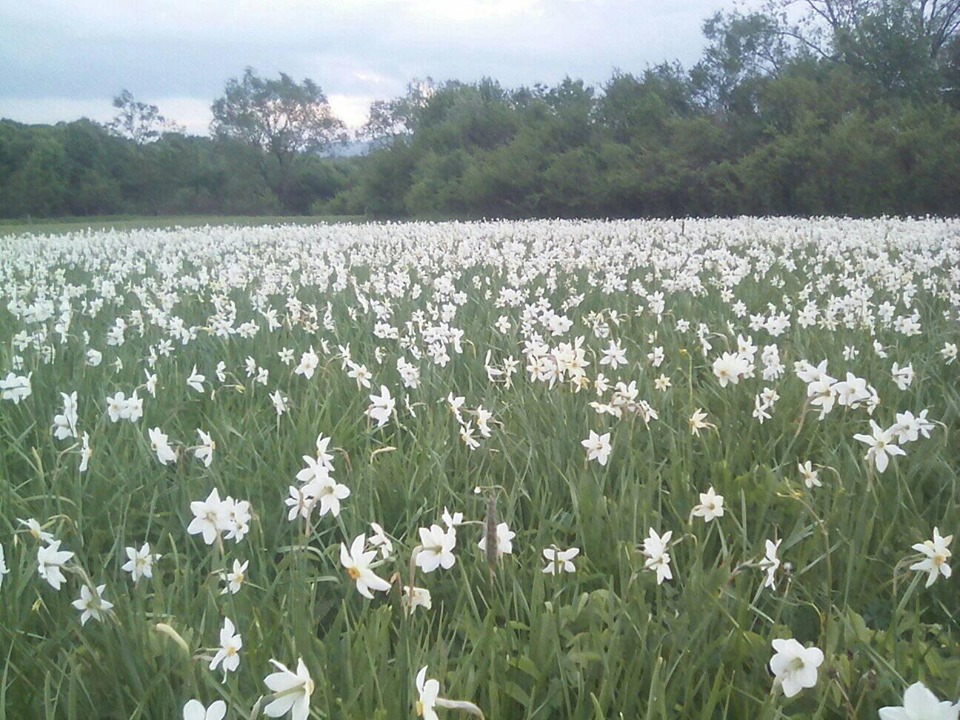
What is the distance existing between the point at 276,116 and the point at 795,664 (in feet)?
89.9

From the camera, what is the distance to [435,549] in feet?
5.60

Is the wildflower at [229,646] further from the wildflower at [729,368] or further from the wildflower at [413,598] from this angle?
the wildflower at [729,368]

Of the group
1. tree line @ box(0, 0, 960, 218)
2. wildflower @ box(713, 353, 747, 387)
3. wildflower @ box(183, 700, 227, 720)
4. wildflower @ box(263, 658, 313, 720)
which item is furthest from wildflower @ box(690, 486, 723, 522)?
tree line @ box(0, 0, 960, 218)

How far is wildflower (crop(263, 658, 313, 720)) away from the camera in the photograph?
1.22 metres

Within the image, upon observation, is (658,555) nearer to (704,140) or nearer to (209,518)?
(209,518)

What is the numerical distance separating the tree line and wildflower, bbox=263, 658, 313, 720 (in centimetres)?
1487

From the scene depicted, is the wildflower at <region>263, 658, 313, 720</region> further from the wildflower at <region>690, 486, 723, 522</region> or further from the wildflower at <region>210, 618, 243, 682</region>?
the wildflower at <region>690, 486, 723, 522</region>

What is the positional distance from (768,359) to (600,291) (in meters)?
3.53

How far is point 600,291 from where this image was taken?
6.96m

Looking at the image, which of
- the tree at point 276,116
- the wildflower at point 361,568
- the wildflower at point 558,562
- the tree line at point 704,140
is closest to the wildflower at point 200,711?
the wildflower at point 361,568

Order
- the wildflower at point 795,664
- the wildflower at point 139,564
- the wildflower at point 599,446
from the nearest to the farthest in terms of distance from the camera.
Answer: the wildflower at point 795,664 < the wildflower at point 139,564 < the wildflower at point 599,446

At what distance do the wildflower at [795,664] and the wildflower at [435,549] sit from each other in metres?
0.61

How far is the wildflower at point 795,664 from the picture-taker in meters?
1.37

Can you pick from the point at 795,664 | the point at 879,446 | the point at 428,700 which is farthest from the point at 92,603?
the point at 879,446
